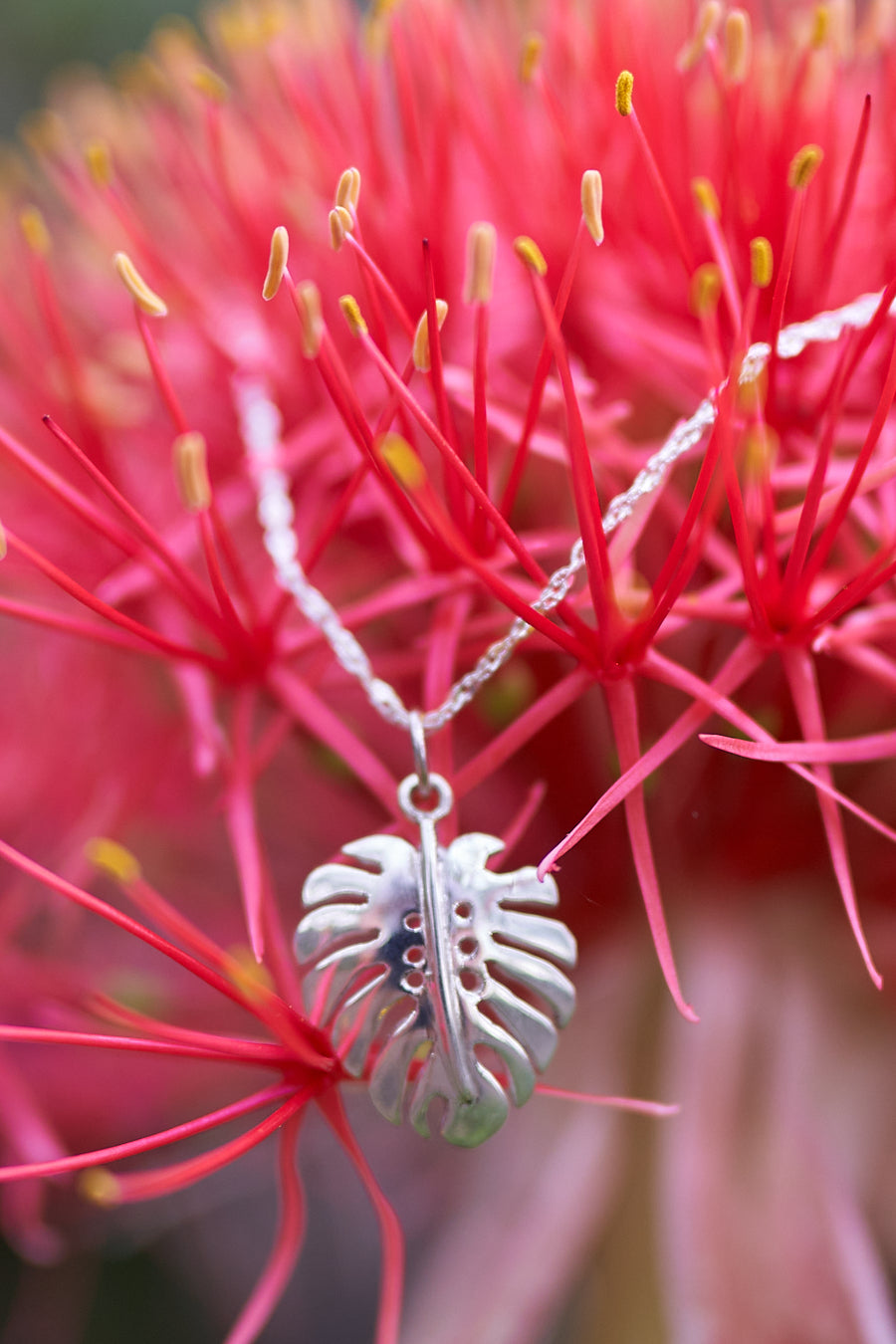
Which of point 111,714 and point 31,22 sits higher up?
point 31,22

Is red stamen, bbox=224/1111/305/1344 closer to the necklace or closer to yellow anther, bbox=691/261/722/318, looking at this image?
the necklace

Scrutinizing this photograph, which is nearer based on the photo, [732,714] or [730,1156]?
[732,714]

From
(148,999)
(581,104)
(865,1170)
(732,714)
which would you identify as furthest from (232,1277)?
(581,104)

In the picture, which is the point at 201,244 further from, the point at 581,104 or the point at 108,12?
the point at 108,12

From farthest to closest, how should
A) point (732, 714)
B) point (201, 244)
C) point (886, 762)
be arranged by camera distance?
point (201, 244)
point (886, 762)
point (732, 714)

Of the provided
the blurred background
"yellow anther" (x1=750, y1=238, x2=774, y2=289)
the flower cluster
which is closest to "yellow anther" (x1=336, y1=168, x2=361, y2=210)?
the flower cluster

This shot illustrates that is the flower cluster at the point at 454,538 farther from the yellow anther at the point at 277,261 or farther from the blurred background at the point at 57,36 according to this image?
the blurred background at the point at 57,36
